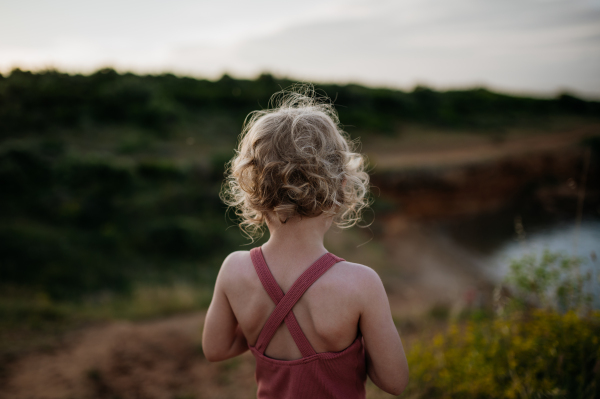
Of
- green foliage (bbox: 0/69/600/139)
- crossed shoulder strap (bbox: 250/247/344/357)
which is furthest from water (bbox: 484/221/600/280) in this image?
green foliage (bbox: 0/69/600/139)

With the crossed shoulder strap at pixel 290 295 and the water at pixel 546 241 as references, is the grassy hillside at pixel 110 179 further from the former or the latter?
the water at pixel 546 241

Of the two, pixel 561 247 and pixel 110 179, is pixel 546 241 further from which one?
pixel 110 179

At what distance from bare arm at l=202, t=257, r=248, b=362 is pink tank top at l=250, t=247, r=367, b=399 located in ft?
0.61

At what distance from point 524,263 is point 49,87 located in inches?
600

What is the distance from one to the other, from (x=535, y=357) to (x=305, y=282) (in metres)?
2.04

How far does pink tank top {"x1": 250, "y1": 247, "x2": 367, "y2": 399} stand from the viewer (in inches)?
47.8

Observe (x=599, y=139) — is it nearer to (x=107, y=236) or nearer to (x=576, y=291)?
(x=576, y=291)

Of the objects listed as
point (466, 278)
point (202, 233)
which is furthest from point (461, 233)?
point (202, 233)

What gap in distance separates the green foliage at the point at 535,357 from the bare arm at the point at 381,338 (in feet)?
4.02

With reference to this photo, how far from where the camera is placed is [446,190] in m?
14.9

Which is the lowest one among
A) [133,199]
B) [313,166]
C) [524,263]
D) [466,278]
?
[466,278]

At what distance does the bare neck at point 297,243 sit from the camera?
1.24 meters

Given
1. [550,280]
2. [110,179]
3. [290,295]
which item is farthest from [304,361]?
[110,179]

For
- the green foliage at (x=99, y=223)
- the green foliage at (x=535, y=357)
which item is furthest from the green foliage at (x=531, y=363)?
the green foliage at (x=99, y=223)
